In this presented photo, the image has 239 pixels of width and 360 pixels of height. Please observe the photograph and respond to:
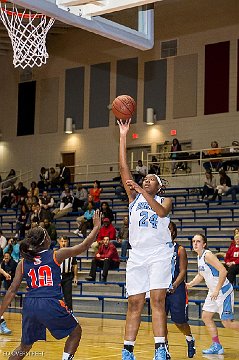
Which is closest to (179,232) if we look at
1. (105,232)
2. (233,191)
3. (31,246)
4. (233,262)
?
(233,191)

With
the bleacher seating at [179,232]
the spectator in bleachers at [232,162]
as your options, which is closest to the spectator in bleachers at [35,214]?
the bleacher seating at [179,232]

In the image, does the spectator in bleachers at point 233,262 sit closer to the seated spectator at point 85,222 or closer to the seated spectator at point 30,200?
the seated spectator at point 85,222

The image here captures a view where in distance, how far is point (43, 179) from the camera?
2583cm

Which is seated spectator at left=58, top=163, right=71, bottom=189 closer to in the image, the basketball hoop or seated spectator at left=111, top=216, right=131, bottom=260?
seated spectator at left=111, top=216, right=131, bottom=260

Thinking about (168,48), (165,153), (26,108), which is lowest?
(165,153)

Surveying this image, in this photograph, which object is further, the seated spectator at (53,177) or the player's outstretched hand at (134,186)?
the seated spectator at (53,177)

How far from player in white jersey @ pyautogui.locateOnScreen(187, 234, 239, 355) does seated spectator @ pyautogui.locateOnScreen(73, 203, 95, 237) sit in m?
11.0

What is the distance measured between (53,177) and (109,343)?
1572cm

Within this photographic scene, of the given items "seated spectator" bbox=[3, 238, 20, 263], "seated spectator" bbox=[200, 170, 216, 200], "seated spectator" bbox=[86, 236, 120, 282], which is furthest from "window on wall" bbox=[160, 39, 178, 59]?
"seated spectator" bbox=[86, 236, 120, 282]

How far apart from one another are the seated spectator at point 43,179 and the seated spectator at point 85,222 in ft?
16.7

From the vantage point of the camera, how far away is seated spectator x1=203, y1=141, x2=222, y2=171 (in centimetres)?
2189

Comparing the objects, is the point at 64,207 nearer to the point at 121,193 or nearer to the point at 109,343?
the point at 121,193

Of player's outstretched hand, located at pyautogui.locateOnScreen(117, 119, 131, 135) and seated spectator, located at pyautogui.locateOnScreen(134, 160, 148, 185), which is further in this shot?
seated spectator, located at pyautogui.locateOnScreen(134, 160, 148, 185)

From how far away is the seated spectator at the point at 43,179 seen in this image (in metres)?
25.5
